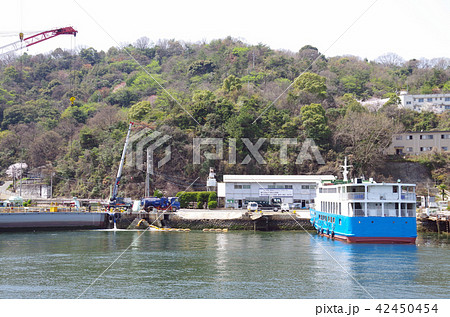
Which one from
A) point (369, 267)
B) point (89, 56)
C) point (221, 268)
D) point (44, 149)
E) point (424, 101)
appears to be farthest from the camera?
point (89, 56)

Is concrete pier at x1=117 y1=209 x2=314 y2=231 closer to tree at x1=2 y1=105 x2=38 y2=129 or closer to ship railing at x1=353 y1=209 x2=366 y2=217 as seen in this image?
ship railing at x1=353 y1=209 x2=366 y2=217

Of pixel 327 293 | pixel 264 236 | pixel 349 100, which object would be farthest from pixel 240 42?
pixel 327 293

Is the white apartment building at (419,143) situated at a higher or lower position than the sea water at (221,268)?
higher

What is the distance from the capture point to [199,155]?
72.6 m

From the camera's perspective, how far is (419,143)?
76688mm

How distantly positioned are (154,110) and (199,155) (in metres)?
13.9

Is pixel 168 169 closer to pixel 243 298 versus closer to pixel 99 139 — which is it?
pixel 99 139

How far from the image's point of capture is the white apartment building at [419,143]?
249ft

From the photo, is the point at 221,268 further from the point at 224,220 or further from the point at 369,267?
the point at 224,220

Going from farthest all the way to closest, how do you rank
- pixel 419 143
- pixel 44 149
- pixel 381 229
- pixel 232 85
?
pixel 232 85, pixel 44 149, pixel 419 143, pixel 381 229

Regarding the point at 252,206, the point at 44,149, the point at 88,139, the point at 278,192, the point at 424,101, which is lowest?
the point at 252,206

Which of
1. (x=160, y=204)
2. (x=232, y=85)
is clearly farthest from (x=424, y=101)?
(x=160, y=204)

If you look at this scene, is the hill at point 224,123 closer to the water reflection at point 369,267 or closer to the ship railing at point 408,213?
the ship railing at point 408,213

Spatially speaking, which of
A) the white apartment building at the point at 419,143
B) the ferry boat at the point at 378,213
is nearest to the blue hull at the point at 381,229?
the ferry boat at the point at 378,213
